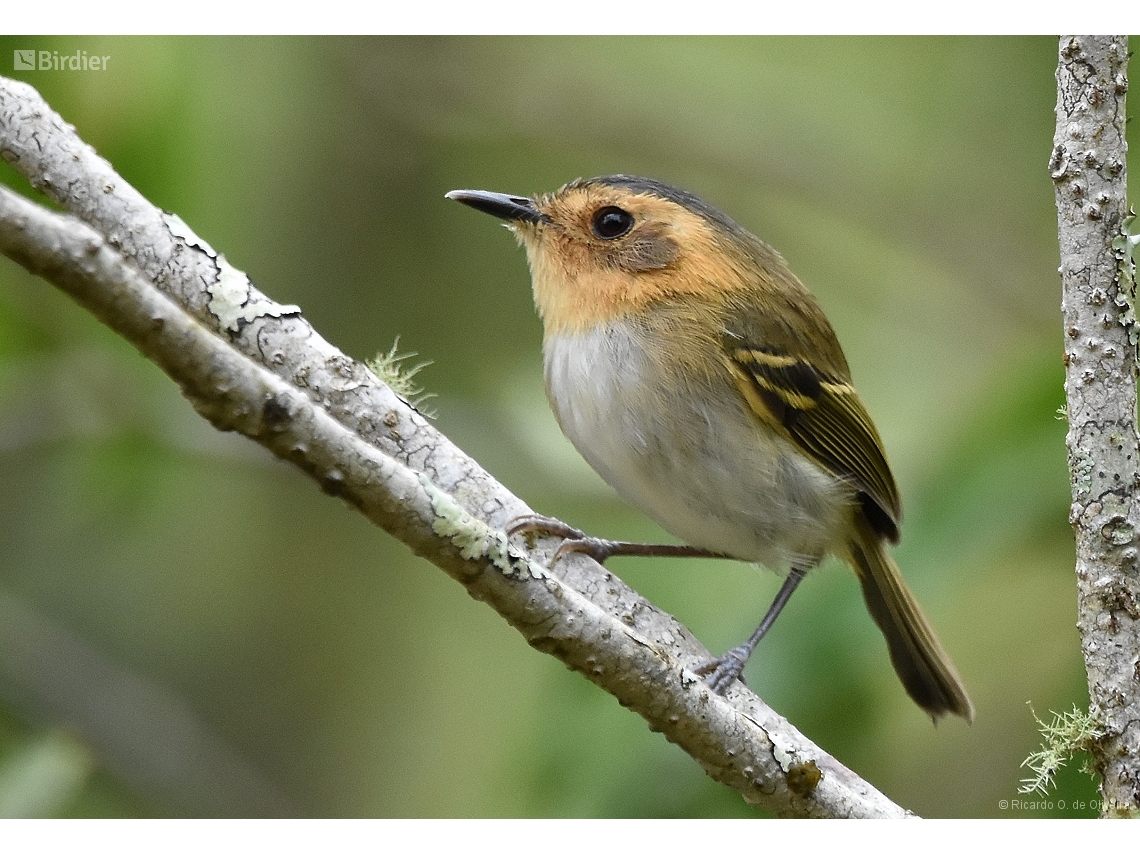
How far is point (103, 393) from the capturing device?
3502mm

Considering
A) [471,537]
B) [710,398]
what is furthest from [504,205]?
[471,537]

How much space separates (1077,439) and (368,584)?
2.87m

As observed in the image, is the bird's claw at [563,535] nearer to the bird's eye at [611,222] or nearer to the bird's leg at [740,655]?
the bird's leg at [740,655]

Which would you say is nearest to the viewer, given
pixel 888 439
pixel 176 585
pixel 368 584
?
pixel 888 439

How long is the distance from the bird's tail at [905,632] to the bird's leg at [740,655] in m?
0.19

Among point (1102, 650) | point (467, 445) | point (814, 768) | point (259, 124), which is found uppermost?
point (259, 124)

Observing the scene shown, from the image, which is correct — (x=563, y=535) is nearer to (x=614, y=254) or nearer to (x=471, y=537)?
(x=614, y=254)

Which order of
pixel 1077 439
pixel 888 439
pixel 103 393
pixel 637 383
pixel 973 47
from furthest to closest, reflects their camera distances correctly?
pixel 103 393
pixel 888 439
pixel 973 47
pixel 637 383
pixel 1077 439

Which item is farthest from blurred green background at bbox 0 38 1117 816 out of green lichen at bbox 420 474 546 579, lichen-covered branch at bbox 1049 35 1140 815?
green lichen at bbox 420 474 546 579

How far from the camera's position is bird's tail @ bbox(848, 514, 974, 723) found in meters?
3.10

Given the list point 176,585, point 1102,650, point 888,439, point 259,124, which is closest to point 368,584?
point 176,585

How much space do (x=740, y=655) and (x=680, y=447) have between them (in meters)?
0.50

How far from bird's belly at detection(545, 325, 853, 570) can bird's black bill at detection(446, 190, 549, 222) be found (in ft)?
1.11

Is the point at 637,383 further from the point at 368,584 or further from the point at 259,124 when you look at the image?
the point at 368,584
